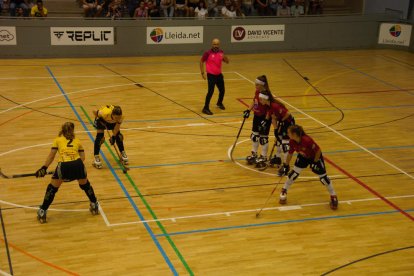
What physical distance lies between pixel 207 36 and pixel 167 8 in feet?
7.58

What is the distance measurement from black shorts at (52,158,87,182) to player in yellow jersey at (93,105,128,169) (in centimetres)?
236

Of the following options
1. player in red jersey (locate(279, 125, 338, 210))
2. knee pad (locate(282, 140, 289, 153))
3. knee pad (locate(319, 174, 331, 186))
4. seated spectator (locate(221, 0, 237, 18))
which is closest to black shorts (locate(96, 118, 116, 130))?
knee pad (locate(282, 140, 289, 153))

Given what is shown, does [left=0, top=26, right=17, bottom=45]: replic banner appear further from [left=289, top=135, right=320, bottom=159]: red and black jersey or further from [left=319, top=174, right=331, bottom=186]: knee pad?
[left=319, top=174, right=331, bottom=186]: knee pad

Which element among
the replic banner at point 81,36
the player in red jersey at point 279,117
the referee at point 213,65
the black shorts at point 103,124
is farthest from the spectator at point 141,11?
the player in red jersey at point 279,117

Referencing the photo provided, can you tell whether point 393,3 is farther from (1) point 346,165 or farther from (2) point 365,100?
(1) point 346,165

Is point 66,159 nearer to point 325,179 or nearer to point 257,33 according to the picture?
point 325,179

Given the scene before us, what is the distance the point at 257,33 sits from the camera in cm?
2775

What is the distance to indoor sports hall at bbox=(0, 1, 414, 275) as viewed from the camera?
1065 centimetres

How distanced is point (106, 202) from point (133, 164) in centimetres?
229

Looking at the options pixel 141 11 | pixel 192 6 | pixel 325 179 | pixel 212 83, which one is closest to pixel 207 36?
pixel 192 6

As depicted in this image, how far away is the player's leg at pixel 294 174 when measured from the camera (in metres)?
12.3

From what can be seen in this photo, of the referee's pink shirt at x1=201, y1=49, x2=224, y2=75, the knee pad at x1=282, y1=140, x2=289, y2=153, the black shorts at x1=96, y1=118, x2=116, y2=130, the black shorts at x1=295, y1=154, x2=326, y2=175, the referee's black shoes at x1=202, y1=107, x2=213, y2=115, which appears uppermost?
the referee's pink shirt at x1=201, y1=49, x2=224, y2=75

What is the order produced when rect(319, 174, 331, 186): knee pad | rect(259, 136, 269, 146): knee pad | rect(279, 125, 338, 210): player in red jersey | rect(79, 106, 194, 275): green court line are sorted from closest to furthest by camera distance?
rect(79, 106, 194, 275): green court line
rect(279, 125, 338, 210): player in red jersey
rect(319, 174, 331, 186): knee pad
rect(259, 136, 269, 146): knee pad

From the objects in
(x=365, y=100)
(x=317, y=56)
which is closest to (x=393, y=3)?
(x=317, y=56)
